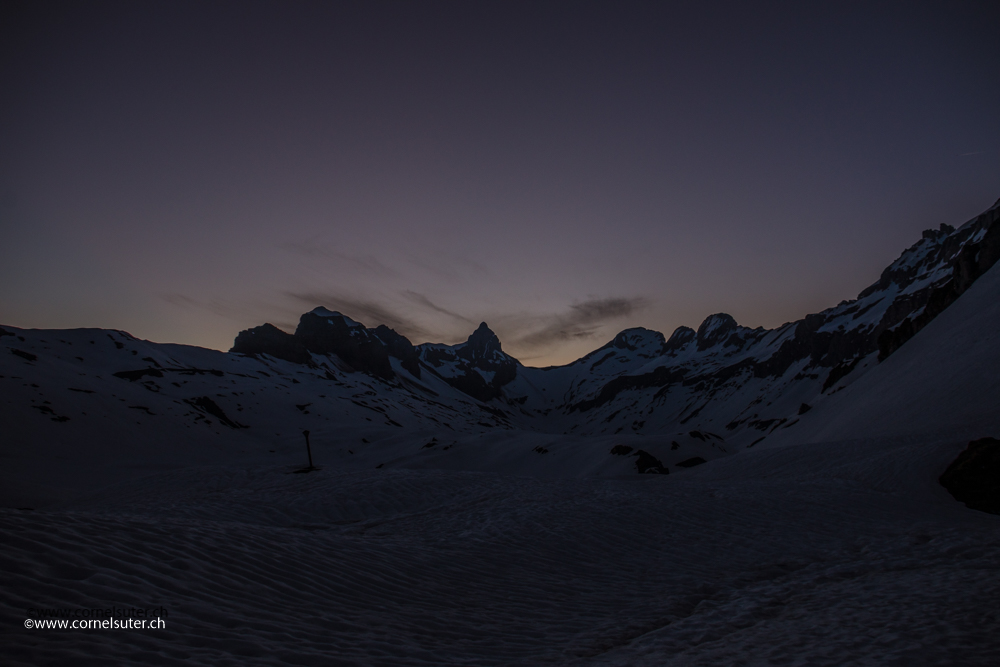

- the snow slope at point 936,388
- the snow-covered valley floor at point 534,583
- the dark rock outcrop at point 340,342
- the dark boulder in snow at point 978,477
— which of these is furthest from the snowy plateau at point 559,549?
the dark rock outcrop at point 340,342

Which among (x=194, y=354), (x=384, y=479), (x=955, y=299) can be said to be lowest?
(x=384, y=479)

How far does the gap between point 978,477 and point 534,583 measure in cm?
1956

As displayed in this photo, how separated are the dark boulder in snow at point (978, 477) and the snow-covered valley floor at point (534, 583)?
608 mm

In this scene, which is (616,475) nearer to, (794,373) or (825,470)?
(825,470)

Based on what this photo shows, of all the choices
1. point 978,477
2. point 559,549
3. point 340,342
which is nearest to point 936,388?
point 978,477

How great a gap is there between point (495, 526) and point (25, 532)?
441 inches

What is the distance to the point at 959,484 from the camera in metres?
18.0

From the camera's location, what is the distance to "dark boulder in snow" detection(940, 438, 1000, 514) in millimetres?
16511

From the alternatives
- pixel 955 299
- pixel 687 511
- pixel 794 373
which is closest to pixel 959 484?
pixel 687 511

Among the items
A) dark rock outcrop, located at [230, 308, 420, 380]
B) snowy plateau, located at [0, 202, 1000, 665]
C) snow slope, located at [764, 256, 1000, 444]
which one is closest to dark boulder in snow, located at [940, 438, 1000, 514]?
snowy plateau, located at [0, 202, 1000, 665]

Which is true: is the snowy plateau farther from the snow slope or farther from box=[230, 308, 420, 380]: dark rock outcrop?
box=[230, 308, 420, 380]: dark rock outcrop

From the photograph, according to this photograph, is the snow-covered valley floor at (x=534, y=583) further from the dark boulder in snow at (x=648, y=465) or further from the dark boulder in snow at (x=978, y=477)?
the dark boulder in snow at (x=648, y=465)

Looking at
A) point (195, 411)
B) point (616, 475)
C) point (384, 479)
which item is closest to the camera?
point (384, 479)

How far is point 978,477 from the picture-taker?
17391 millimetres
